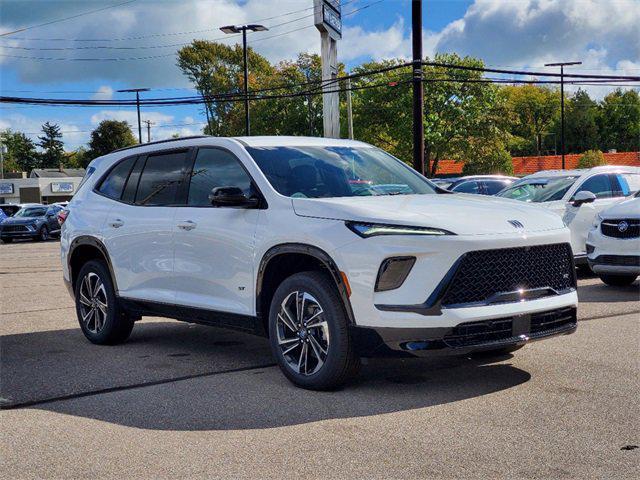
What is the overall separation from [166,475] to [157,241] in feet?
10.7

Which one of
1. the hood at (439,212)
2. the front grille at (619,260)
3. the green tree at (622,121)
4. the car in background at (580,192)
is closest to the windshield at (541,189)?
the car in background at (580,192)

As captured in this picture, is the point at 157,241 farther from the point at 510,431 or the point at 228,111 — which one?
the point at 228,111

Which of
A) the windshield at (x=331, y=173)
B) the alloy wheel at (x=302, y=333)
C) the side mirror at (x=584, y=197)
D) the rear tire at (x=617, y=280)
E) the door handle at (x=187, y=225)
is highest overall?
the windshield at (x=331, y=173)

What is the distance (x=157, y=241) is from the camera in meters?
7.02

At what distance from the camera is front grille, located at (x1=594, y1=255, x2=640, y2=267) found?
10.6 meters

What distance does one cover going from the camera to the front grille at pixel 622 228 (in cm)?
1075

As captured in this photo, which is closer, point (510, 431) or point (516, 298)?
point (510, 431)

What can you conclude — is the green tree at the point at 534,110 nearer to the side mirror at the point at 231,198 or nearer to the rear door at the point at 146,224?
the rear door at the point at 146,224

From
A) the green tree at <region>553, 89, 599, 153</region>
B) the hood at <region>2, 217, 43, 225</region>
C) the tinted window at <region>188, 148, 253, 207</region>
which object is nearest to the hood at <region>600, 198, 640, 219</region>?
the tinted window at <region>188, 148, 253, 207</region>

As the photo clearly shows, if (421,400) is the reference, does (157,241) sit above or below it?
above

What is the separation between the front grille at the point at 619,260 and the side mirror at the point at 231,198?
6471 millimetres

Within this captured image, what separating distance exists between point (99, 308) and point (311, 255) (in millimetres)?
3212

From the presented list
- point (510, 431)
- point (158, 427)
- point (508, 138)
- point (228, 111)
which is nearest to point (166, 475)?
point (158, 427)

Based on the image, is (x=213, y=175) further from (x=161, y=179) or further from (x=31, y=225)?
(x=31, y=225)
